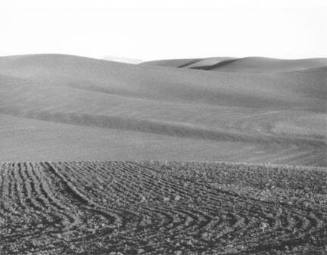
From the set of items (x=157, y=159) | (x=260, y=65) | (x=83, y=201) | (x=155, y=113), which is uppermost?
(x=260, y=65)

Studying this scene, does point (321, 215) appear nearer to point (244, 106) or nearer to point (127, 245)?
point (127, 245)

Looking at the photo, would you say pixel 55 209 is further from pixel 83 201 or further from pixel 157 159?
pixel 157 159

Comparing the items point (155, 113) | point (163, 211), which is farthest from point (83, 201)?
point (155, 113)

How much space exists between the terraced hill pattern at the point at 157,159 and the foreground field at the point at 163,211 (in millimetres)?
44

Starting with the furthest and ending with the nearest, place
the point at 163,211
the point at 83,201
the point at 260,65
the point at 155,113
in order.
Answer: the point at 260,65 < the point at 155,113 < the point at 83,201 < the point at 163,211

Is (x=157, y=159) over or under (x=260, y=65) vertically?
under

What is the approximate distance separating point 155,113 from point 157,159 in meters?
16.7

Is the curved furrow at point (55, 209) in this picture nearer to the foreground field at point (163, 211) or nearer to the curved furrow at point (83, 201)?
the foreground field at point (163, 211)

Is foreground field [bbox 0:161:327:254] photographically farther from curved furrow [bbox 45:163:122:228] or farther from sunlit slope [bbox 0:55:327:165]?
sunlit slope [bbox 0:55:327:165]

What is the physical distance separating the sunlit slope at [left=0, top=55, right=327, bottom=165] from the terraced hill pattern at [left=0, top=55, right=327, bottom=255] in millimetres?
135

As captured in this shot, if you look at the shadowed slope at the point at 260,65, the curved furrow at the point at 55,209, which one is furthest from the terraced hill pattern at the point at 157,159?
the shadowed slope at the point at 260,65

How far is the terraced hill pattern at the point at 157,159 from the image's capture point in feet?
46.8

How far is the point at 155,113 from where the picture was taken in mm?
54375

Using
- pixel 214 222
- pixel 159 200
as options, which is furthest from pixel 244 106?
pixel 214 222
